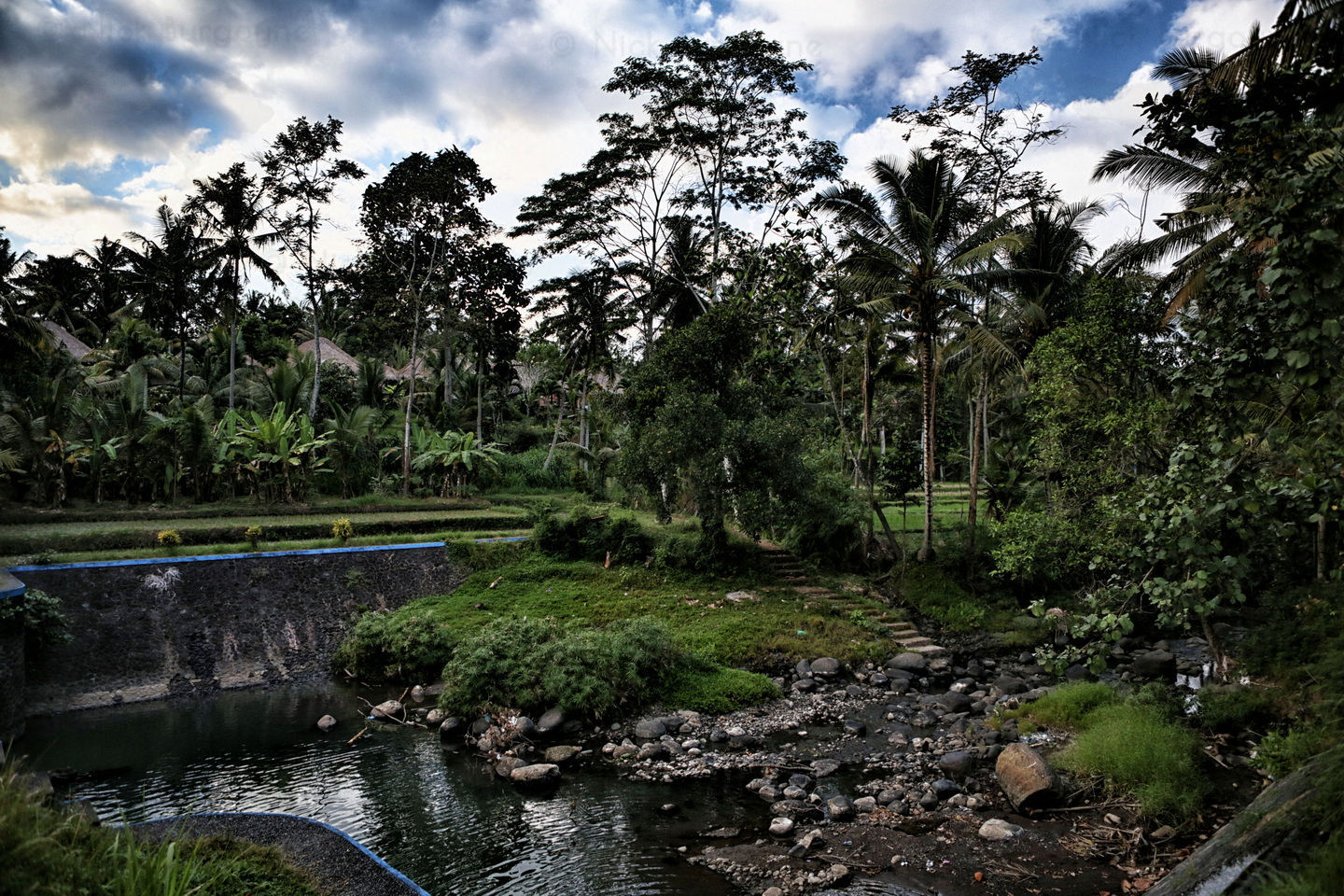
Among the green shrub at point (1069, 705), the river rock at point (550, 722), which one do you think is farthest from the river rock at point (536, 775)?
the green shrub at point (1069, 705)

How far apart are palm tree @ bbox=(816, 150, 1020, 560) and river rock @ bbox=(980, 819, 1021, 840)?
33.8 feet

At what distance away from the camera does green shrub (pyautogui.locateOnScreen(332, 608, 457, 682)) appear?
13508 millimetres

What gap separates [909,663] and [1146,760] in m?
5.34

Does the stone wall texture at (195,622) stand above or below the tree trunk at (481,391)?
below

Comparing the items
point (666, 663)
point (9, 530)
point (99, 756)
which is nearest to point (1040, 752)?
point (666, 663)

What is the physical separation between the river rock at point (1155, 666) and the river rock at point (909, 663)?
341cm

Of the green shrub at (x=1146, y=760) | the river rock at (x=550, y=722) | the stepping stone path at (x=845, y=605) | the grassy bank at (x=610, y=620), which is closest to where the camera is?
the green shrub at (x=1146, y=760)

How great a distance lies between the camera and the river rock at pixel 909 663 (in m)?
13.7

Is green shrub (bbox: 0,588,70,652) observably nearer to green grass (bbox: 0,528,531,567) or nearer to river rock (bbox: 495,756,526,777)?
green grass (bbox: 0,528,531,567)

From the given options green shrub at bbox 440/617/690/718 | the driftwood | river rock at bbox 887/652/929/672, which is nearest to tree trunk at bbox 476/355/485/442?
green shrub at bbox 440/617/690/718

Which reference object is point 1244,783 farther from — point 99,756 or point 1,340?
point 1,340

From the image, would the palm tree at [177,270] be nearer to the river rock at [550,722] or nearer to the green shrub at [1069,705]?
the river rock at [550,722]

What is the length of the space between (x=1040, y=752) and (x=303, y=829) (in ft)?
27.4

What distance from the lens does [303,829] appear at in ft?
23.6
